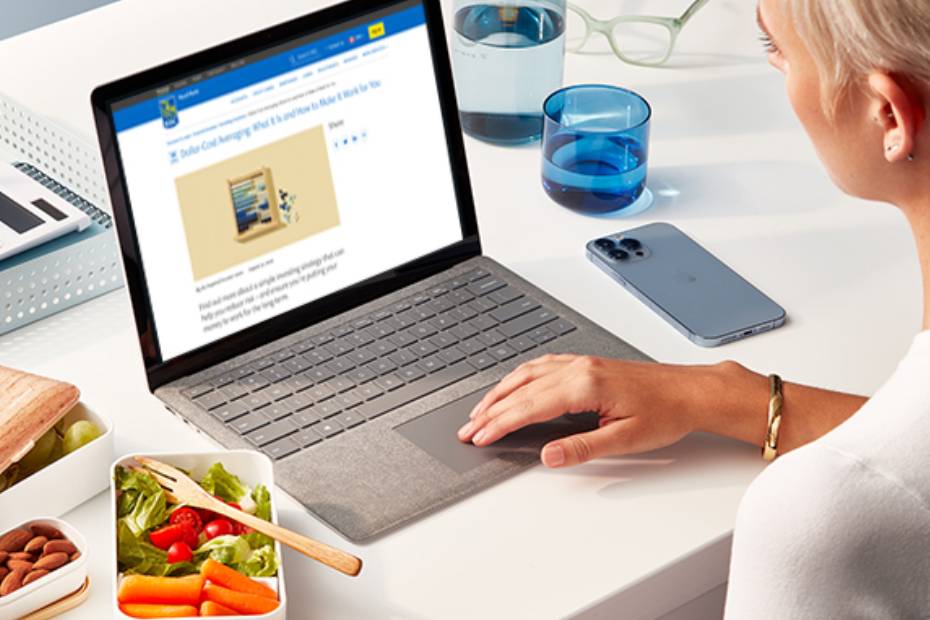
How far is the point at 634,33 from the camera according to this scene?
82.3 inches

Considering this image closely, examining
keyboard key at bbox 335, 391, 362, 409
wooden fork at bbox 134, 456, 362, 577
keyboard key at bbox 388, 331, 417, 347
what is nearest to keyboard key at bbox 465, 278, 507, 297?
keyboard key at bbox 388, 331, 417, 347

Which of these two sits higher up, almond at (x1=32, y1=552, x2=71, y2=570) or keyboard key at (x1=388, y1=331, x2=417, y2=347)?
almond at (x1=32, y1=552, x2=71, y2=570)

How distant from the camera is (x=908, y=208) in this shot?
45.6 inches

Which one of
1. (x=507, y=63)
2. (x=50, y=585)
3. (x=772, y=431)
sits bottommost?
(x=772, y=431)

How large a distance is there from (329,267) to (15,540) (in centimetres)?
46

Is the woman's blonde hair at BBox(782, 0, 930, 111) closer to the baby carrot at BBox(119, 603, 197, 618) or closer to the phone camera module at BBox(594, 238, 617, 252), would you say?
the phone camera module at BBox(594, 238, 617, 252)

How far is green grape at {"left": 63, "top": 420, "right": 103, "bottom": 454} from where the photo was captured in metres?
1.26

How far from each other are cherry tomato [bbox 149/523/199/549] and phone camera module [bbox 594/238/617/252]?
0.64 m

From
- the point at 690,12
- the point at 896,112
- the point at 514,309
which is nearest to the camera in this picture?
the point at 896,112

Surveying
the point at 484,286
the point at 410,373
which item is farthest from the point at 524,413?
the point at 484,286

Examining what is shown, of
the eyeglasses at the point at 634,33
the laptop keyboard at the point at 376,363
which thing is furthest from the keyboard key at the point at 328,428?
the eyeglasses at the point at 634,33

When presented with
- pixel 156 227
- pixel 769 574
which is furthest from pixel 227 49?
pixel 769 574

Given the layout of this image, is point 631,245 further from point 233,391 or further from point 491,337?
point 233,391

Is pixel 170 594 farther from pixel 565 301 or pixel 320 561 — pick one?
pixel 565 301
